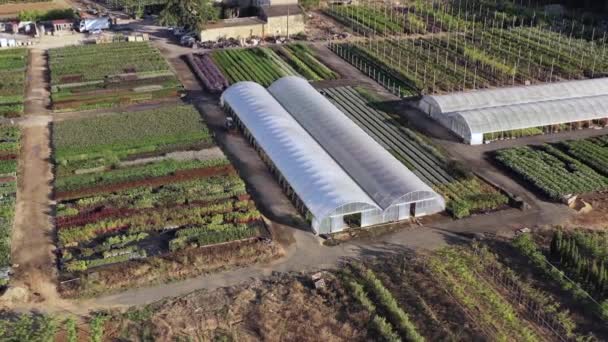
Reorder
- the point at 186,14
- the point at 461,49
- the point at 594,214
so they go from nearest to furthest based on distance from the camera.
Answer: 1. the point at 594,214
2. the point at 461,49
3. the point at 186,14

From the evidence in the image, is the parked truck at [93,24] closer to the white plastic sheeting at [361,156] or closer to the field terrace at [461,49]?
the field terrace at [461,49]

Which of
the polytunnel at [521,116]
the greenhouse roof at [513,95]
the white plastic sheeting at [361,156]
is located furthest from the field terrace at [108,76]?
the polytunnel at [521,116]

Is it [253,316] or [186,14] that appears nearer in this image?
[253,316]

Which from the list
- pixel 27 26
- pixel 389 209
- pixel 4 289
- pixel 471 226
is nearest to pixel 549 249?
pixel 471 226

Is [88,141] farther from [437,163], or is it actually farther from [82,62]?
[437,163]

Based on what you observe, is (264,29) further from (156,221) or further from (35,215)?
(35,215)

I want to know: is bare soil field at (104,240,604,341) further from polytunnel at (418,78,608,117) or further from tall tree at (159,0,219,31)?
tall tree at (159,0,219,31)

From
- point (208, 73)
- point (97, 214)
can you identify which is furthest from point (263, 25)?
point (97, 214)
